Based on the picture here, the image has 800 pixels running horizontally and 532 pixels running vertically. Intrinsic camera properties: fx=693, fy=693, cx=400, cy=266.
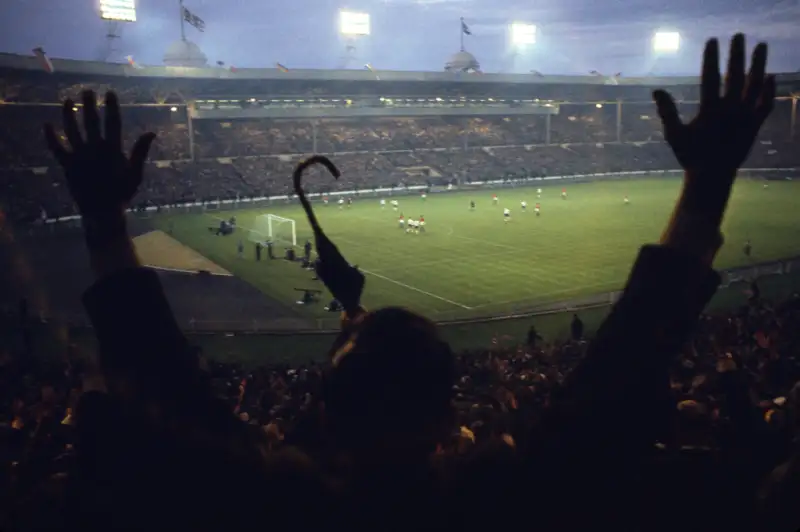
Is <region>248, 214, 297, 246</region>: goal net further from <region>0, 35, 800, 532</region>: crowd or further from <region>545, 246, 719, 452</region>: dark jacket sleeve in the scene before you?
<region>545, 246, 719, 452</region>: dark jacket sleeve

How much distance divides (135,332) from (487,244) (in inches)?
1354

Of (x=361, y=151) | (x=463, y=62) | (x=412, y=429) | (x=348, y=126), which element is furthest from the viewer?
(x=463, y=62)

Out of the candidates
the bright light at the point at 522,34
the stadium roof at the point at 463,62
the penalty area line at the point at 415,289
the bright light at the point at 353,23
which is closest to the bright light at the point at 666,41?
the bright light at the point at 522,34

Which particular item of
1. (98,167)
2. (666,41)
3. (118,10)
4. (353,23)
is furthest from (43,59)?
(666,41)

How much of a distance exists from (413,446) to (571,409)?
45 cm

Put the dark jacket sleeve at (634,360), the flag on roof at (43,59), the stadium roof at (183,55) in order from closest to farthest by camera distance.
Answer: the dark jacket sleeve at (634,360)
the flag on roof at (43,59)
the stadium roof at (183,55)

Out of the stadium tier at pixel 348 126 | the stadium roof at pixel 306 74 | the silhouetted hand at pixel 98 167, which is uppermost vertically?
the stadium roof at pixel 306 74

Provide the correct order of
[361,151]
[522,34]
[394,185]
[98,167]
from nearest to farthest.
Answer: [98,167] → [394,185] → [361,151] → [522,34]

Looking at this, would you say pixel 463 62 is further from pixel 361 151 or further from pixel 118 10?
pixel 118 10

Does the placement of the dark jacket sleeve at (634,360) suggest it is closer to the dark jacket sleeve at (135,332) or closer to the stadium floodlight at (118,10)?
the dark jacket sleeve at (135,332)

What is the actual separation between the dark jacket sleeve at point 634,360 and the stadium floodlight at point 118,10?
225 feet

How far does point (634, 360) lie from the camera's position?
6.25 feet

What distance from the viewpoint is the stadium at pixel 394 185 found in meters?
26.8

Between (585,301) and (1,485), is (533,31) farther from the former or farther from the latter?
(1,485)
